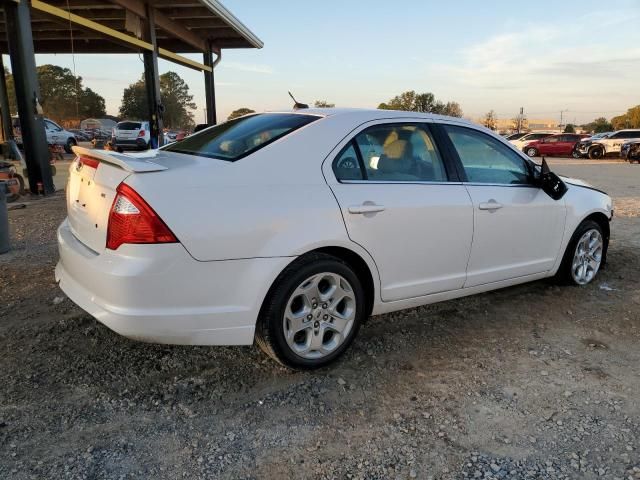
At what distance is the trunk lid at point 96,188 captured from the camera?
2703mm

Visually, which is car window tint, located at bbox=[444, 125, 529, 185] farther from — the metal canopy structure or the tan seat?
the metal canopy structure

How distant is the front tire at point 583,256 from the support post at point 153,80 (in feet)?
38.3

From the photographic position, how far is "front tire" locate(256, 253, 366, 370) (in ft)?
9.37

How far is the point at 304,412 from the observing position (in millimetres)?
2736

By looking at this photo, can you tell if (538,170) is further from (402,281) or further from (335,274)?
(335,274)

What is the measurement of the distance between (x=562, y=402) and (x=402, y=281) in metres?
1.13

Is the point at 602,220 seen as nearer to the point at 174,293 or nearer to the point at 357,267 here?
the point at 357,267

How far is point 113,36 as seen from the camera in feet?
38.1

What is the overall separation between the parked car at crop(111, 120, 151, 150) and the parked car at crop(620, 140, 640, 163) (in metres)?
22.4

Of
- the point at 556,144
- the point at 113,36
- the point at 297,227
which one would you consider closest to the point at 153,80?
the point at 113,36

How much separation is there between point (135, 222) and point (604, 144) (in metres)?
29.8

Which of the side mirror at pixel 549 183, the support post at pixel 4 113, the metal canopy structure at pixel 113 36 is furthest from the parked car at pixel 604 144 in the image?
the support post at pixel 4 113

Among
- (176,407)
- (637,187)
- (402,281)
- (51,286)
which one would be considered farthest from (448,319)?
(637,187)

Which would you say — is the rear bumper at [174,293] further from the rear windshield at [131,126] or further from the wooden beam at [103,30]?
the rear windshield at [131,126]
